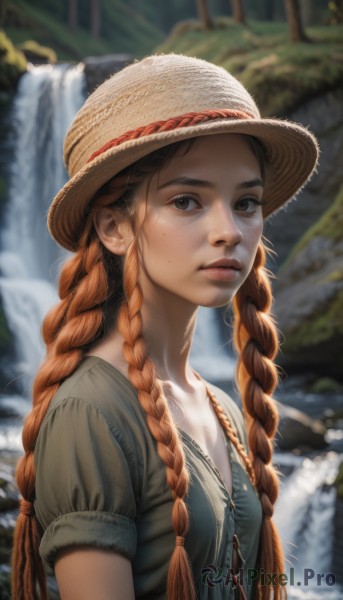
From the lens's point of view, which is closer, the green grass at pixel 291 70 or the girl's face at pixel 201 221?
the girl's face at pixel 201 221

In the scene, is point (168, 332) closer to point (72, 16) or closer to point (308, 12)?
point (72, 16)

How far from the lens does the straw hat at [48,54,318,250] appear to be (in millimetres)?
1324

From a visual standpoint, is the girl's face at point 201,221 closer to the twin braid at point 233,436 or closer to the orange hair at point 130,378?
the orange hair at point 130,378

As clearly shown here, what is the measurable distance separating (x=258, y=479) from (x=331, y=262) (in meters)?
6.39

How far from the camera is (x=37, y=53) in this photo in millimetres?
11766

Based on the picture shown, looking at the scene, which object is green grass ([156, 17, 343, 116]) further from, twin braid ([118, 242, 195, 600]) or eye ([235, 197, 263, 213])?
twin braid ([118, 242, 195, 600])

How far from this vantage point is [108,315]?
58.3 inches

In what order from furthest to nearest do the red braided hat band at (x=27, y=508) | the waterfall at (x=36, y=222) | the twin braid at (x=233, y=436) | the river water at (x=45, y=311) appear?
the waterfall at (x=36, y=222)
the river water at (x=45, y=311)
the twin braid at (x=233, y=436)
the red braided hat band at (x=27, y=508)

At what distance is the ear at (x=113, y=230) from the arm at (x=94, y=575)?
0.55m

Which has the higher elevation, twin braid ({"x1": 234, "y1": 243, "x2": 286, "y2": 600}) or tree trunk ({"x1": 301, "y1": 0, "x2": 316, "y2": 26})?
tree trunk ({"x1": 301, "y1": 0, "x2": 316, "y2": 26})

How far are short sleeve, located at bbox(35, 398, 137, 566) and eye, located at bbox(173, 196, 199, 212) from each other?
38cm

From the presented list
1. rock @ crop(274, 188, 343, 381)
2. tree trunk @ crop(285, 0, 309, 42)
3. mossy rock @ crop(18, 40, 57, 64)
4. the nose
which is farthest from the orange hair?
mossy rock @ crop(18, 40, 57, 64)

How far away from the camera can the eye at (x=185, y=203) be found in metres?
1.37

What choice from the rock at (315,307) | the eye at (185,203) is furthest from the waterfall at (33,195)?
the eye at (185,203)
